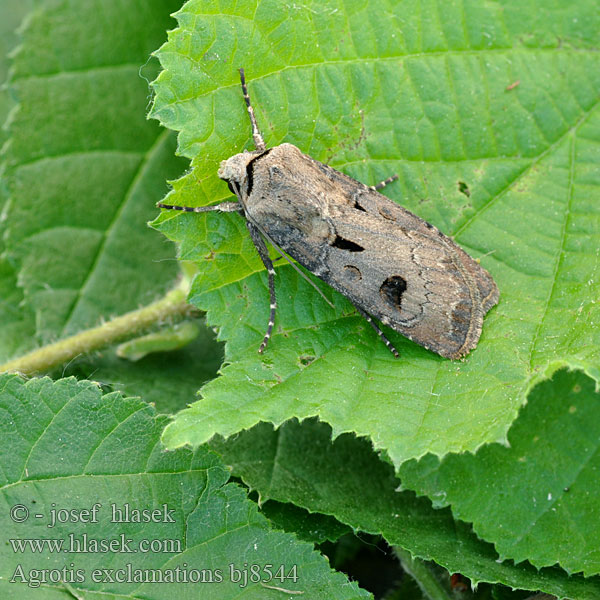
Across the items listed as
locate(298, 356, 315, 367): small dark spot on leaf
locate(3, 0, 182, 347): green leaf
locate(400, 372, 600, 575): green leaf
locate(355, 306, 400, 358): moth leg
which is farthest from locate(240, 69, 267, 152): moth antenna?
locate(400, 372, 600, 575): green leaf

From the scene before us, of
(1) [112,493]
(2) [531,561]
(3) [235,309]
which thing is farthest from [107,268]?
(2) [531,561]

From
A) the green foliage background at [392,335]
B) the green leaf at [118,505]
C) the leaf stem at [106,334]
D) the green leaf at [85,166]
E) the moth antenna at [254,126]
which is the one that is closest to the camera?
the green leaf at [118,505]

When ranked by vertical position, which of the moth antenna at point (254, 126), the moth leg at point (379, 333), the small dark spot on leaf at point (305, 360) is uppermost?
the moth antenna at point (254, 126)

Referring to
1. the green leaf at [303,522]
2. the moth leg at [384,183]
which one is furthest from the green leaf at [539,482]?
the moth leg at [384,183]

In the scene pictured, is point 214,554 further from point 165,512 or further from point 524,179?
point 524,179

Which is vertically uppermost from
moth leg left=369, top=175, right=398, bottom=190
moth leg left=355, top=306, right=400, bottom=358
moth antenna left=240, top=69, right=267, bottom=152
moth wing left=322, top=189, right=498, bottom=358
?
moth antenna left=240, top=69, right=267, bottom=152

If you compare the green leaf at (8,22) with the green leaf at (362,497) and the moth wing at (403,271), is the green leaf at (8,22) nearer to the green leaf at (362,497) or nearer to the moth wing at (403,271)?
the moth wing at (403,271)

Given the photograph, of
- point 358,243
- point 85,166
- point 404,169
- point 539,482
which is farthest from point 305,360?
point 85,166

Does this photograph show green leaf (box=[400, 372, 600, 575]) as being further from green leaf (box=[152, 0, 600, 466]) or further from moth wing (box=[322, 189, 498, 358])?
moth wing (box=[322, 189, 498, 358])
